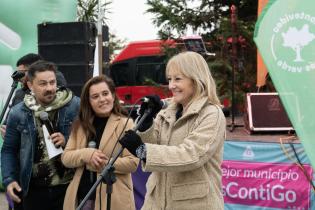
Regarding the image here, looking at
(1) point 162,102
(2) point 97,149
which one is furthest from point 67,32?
(1) point 162,102

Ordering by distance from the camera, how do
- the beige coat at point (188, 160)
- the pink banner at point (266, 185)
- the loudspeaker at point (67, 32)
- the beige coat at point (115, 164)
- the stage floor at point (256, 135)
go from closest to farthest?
the beige coat at point (188, 160) < the beige coat at point (115, 164) < the pink banner at point (266, 185) < the stage floor at point (256, 135) < the loudspeaker at point (67, 32)

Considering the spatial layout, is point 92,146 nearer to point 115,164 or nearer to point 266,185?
point 115,164

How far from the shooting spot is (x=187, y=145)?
2.44 m

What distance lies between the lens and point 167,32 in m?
10.6

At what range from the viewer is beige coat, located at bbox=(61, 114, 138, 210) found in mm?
3223

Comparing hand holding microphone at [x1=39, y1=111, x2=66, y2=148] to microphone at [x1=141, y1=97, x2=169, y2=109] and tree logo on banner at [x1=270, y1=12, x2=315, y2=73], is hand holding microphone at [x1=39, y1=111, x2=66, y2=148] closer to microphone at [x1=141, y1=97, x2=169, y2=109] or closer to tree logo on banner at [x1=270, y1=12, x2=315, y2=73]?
microphone at [x1=141, y1=97, x2=169, y2=109]

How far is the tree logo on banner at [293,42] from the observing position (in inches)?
150

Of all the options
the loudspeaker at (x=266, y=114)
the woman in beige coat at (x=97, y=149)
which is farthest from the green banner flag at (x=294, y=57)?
the loudspeaker at (x=266, y=114)

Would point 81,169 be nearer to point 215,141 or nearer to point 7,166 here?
point 7,166

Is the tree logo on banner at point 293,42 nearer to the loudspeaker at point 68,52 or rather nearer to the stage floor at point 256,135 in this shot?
the stage floor at point 256,135

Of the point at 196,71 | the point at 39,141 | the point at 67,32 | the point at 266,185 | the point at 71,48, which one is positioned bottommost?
the point at 266,185

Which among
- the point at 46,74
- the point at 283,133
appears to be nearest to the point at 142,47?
the point at 283,133

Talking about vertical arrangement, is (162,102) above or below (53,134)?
above

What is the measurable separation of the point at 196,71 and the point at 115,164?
0.95 metres
